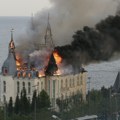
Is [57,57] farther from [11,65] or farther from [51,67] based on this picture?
[11,65]

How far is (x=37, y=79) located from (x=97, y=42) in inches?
496

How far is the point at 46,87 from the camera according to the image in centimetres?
4103

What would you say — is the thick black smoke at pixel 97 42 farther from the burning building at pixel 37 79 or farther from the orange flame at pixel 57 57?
the burning building at pixel 37 79

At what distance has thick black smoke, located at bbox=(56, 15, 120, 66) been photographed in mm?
27078

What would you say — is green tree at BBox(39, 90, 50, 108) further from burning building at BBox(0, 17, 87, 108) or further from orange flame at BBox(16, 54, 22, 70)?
orange flame at BBox(16, 54, 22, 70)

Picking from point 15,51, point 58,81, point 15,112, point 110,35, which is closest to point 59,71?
point 58,81

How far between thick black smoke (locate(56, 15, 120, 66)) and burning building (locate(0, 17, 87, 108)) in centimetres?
744

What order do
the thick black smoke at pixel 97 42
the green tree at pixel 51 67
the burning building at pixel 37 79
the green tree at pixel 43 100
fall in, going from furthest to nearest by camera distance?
1. the burning building at pixel 37 79
2. the green tree at pixel 51 67
3. the green tree at pixel 43 100
4. the thick black smoke at pixel 97 42

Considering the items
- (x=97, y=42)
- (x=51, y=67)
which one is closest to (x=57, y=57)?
(x=51, y=67)

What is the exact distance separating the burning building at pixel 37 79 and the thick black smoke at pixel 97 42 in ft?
24.4

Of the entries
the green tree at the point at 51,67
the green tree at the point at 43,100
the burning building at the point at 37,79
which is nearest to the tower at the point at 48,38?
the burning building at the point at 37,79

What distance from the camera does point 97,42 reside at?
28359 mm

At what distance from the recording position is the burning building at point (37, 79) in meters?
40.5

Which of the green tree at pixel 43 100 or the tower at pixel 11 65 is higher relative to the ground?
the tower at pixel 11 65
